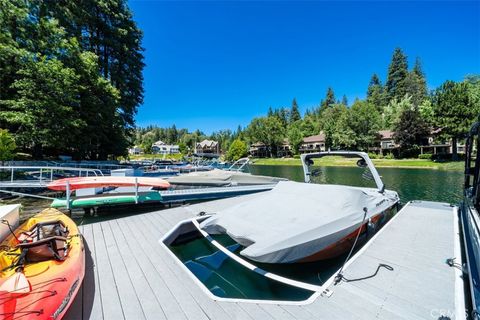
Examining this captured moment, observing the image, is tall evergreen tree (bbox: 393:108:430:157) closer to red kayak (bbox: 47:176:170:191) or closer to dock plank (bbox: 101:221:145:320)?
red kayak (bbox: 47:176:170:191)

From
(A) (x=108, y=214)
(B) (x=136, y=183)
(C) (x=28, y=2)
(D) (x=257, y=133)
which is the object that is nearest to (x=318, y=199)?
(B) (x=136, y=183)

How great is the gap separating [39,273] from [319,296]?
10.9ft

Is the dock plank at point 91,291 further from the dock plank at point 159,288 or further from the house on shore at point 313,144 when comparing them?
the house on shore at point 313,144

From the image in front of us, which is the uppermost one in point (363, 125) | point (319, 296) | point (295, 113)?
point (295, 113)

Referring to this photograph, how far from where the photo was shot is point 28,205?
8.91 meters

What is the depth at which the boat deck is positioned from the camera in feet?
8.13

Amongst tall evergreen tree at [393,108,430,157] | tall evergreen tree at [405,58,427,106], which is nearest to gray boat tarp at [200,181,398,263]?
tall evergreen tree at [393,108,430,157]

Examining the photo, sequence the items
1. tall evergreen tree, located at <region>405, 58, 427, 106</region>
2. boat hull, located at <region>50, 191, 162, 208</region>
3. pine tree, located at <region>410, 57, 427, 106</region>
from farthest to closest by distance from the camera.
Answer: tall evergreen tree, located at <region>405, 58, 427, 106</region> → pine tree, located at <region>410, 57, 427, 106</region> → boat hull, located at <region>50, 191, 162, 208</region>

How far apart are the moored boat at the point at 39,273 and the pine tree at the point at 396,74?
77556mm

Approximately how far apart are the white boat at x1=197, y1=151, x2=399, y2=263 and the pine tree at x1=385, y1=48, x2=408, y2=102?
7371 cm

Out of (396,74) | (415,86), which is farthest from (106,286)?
(396,74)

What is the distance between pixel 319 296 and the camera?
2.71m

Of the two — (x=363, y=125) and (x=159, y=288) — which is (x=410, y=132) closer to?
(x=363, y=125)

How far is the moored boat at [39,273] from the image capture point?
6.75ft
